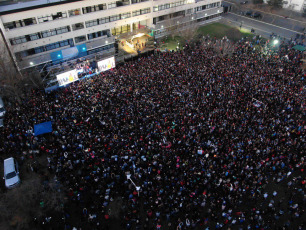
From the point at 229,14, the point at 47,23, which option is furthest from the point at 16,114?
the point at 229,14

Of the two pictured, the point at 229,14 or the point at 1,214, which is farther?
the point at 229,14

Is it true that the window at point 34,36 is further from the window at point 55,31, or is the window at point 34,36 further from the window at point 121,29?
the window at point 121,29

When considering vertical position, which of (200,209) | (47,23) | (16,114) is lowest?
(200,209)

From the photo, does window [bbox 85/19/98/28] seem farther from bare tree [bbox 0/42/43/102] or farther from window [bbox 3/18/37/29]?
bare tree [bbox 0/42/43/102]

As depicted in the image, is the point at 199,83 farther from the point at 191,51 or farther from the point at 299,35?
the point at 299,35

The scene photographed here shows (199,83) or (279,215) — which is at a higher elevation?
(199,83)

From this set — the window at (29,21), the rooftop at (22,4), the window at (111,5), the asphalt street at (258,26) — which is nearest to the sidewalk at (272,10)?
the asphalt street at (258,26)

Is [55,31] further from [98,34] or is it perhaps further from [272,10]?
[272,10]

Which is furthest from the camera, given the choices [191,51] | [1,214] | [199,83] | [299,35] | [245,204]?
[299,35]
